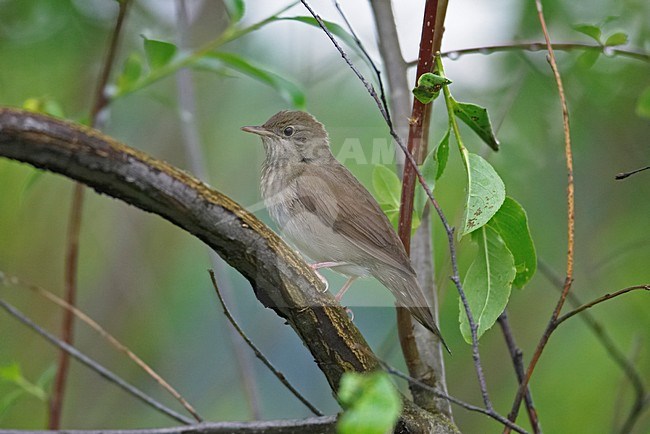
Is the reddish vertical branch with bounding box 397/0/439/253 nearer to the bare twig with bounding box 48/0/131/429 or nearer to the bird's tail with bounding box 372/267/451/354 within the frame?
the bird's tail with bounding box 372/267/451/354

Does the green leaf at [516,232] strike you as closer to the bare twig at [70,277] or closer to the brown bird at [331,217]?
the brown bird at [331,217]

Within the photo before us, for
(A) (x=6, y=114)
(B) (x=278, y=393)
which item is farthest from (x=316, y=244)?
(B) (x=278, y=393)

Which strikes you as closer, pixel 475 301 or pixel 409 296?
pixel 475 301

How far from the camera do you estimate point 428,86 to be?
178cm

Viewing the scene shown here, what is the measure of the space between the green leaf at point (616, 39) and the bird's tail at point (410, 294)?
0.95m

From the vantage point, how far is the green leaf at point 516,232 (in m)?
1.95

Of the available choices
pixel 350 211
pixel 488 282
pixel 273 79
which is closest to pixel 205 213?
pixel 488 282

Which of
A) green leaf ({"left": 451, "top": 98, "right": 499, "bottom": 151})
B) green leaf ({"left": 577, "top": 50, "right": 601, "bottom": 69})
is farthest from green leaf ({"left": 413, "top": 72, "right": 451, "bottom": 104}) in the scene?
green leaf ({"left": 577, "top": 50, "right": 601, "bottom": 69})

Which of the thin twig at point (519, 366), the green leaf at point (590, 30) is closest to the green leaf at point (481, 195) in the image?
the thin twig at point (519, 366)

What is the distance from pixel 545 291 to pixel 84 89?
309 centimetres

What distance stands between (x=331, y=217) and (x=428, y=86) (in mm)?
816

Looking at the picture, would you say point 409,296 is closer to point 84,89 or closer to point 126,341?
point 126,341

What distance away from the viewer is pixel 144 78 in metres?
2.80

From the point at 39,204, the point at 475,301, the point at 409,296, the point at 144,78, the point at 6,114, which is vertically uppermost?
the point at 39,204
